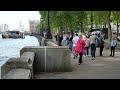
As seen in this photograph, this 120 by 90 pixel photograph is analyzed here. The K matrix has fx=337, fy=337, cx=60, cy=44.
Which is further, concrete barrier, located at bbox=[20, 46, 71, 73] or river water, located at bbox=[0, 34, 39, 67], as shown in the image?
river water, located at bbox=[0, 34, 39, 67]

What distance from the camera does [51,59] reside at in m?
15.2

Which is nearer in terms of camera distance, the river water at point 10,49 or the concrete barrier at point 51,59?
the concrete barrier at point 51,59

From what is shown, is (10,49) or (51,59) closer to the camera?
(51,59)

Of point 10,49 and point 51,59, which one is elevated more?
point 51,59

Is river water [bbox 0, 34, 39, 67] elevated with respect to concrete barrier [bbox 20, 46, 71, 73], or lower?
lower

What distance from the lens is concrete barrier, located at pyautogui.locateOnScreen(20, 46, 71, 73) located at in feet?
49.7

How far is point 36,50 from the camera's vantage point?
15289mm

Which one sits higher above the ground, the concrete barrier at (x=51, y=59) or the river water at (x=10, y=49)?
the concrete barrier at (x=51, y=59)

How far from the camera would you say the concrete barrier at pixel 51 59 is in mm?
15148

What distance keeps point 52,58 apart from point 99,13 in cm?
2241
